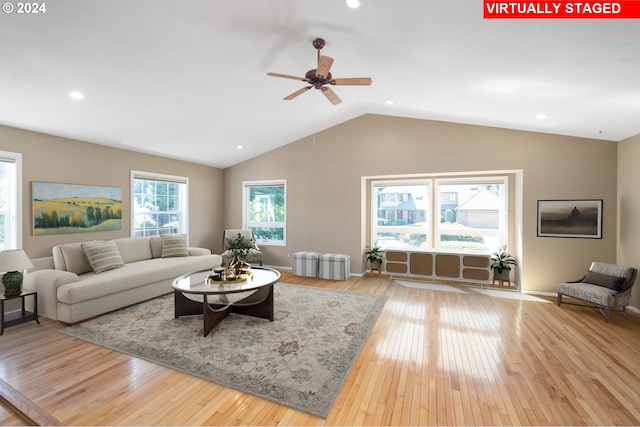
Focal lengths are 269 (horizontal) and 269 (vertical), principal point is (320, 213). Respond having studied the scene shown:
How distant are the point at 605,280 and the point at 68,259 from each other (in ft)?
23.2

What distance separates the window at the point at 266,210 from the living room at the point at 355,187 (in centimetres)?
18

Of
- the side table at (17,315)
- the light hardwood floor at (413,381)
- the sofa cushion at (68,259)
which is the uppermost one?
the sofa cushion at (68,259)

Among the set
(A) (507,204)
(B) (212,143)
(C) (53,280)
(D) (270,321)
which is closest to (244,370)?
(D) (270,321)

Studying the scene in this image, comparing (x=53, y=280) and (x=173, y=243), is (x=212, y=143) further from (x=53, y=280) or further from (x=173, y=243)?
(x=53, y=280)

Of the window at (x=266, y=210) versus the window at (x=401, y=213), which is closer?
the window at (x=401, y=213)

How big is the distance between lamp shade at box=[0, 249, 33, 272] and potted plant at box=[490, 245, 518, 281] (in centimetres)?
657

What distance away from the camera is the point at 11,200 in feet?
11.5

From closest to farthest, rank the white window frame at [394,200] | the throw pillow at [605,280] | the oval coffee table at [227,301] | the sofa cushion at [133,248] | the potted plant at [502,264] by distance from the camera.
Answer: the oval coffee table at [227,301] < the throw pillow at [605,280] < the sofa cushion at [133,248] < the potted plant at [502,264] < the white window frame at [394,200]

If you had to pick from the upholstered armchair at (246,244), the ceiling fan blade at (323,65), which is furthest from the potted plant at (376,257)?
the ceiling fan blade at (323,65)

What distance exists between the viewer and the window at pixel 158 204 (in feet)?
16.6

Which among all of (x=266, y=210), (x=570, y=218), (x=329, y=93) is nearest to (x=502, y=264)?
(x=570, y=218)

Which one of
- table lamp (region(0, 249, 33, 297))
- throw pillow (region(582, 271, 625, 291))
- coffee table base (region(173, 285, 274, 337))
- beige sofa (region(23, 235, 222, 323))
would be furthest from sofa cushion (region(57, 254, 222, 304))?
throw pillow (region(582, 271, 625, 291))

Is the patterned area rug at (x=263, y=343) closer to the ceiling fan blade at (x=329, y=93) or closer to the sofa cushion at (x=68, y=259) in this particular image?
the sofa cushion at (x=68, y=259)

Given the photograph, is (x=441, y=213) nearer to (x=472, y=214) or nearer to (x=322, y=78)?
(x=472, y=214)
